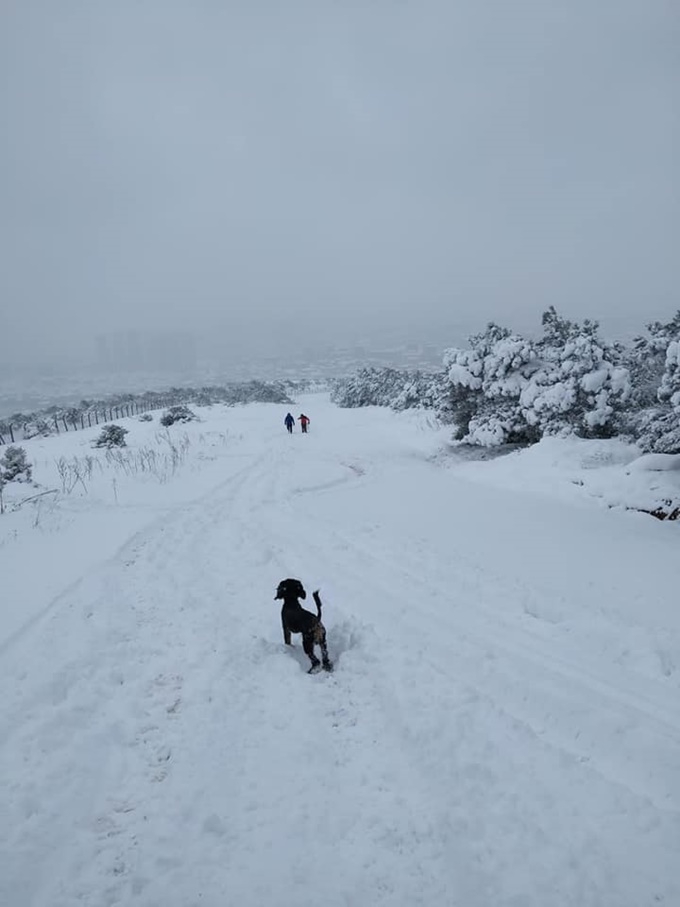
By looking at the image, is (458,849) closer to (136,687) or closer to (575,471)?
(136,687)

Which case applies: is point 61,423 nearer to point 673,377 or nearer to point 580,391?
point 580,391

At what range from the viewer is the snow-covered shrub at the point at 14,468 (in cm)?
1268

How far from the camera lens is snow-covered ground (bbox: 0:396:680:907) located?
3092mm

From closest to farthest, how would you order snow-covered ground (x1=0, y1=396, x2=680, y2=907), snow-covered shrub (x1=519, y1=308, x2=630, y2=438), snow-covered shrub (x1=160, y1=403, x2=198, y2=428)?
snow-covered ground (x1=0, y1=396, x2=680, y2=907)
snow-covered shrub (x1=519, y1=308, x2=630, y2=438)
snow-covered shrub (x1=160, y1=403, x2=198, y2=428)

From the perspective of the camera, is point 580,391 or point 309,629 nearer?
point 309,629

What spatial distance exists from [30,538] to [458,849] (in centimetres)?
885

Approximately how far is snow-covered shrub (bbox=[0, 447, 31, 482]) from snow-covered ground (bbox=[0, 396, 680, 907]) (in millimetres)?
4289

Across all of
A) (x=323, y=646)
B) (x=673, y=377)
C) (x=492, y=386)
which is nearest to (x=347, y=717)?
(x=323, y=646)

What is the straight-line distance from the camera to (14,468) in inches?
510

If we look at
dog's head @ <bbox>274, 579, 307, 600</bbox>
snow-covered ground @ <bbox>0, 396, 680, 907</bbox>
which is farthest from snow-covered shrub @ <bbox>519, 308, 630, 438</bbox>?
dog's head @ <bbox>274, 579, 307, 600</bbox>

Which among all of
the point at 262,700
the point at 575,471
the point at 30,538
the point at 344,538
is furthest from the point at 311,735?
the point at 575,471

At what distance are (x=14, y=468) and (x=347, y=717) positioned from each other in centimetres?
1281

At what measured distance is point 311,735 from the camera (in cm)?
426

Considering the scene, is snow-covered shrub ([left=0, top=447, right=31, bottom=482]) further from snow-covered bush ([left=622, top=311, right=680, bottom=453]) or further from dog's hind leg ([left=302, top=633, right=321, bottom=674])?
snow-covered bush ([left=622, top=311, right=680, bottom=453])
